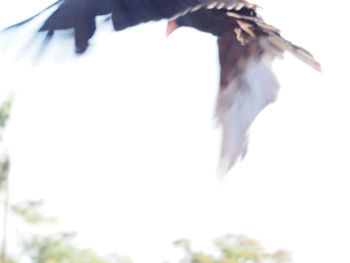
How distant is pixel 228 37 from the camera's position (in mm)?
2859

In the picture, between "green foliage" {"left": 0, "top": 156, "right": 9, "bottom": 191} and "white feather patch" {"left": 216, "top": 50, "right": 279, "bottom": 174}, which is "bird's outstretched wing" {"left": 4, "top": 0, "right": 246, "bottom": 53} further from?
"green foliage" {"left": 0, "top": 156, "right": 9, "bottom": 191}

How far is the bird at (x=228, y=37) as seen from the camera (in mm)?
2439

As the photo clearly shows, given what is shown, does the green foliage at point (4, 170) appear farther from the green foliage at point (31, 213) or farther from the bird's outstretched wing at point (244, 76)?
the bird's outstretched wing at point (244, 76)

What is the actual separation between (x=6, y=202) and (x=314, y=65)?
16.1 metres

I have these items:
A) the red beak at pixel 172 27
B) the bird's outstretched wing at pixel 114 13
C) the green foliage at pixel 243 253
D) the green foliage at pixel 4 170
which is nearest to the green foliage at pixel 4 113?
the green foliage at pixel 4 170

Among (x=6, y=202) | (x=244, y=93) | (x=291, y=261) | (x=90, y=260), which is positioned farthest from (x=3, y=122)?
(x=244, y=93)

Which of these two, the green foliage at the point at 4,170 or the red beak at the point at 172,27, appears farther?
the green foliage at the point at 4,170

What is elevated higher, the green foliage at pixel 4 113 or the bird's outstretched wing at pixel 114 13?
the green foliage at pixel 4 113

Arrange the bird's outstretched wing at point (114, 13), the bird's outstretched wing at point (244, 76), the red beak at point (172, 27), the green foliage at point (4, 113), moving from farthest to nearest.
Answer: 1. the green foliage at point (4, 113)
2. the red beak at point (172, 27)
3. the bird's outstretched wing at point (244, 76)
4. the bird's outstretched wing at point (114, 13)

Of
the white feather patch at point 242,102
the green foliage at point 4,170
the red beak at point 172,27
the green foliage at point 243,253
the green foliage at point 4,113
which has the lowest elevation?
the white feather patch at point 242,102

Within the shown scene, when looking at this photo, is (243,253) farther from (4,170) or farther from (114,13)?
(114,13)

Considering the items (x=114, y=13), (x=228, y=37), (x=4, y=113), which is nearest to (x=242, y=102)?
(x=228, y=37)

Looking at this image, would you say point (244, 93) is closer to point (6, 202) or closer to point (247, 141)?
point (247, 141)

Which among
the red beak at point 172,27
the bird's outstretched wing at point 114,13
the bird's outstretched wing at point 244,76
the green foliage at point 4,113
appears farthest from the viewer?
the green foliage at point 4,113
